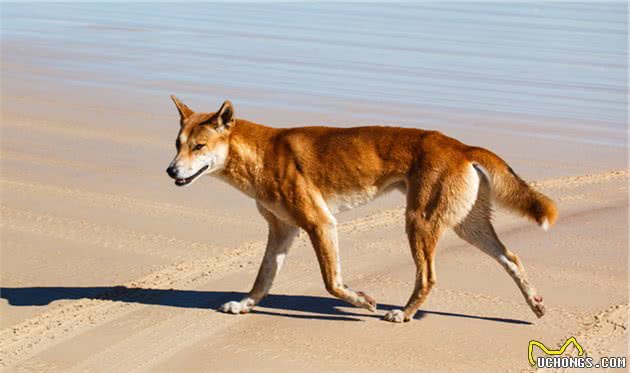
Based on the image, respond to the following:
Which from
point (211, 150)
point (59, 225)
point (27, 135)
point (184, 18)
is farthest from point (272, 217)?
point (184, 18)

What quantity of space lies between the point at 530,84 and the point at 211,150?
44.1 feet

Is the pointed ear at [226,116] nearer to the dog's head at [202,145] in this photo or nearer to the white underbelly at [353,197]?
the dog's head at [202,145]

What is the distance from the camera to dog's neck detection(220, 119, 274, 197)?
783 cm

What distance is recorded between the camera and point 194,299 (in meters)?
8.28

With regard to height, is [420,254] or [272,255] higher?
[420,254]

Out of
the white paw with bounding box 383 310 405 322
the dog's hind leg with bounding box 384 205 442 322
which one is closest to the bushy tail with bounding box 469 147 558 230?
the dog's hind leg with bounding box 384 205 442 322

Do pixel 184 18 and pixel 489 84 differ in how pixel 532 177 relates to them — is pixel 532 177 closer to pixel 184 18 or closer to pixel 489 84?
pixel 489 84

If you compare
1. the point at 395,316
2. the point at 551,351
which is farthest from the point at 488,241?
the point at 551,351

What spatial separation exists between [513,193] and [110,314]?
3.32 meters

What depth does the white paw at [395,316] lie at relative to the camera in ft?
25.2

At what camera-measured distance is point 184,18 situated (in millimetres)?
31484

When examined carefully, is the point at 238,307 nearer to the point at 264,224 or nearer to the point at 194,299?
the point at 194,299

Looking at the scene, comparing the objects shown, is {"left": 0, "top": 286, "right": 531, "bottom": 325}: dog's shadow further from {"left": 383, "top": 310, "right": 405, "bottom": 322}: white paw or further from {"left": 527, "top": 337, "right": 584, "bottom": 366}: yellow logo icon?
{"left": 527, "top": 337, "right": 584, "bottom": 366}: yellow logo icon

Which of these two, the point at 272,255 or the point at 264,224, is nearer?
Answer: the point at 272,255
